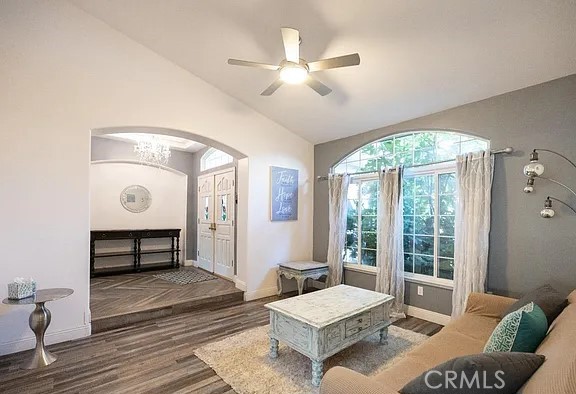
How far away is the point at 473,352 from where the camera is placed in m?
→ 2.05

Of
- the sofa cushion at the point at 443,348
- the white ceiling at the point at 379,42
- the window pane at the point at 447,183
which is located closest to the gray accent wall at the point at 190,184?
the white ceiling at the point at 379,42

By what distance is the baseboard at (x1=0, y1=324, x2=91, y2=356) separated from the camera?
288 cm

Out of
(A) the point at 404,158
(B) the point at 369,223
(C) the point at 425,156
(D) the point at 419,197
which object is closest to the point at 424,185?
(D) the point at 419,197

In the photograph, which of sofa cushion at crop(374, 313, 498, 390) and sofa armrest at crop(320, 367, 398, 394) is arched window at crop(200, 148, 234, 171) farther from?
sofa armrest at crop(320, 367, 398, 394)

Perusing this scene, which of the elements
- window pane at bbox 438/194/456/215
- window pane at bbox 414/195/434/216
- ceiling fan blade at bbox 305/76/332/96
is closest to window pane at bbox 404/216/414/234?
window pane at bbox 414/195/434/216

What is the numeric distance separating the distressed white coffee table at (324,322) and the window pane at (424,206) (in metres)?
1.47

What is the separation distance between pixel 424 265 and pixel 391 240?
0.55m

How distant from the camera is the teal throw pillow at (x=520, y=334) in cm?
154

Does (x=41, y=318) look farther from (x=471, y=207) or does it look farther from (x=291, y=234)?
(x=471, y=207)

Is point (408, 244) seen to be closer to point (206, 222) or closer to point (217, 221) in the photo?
point (217, 221)

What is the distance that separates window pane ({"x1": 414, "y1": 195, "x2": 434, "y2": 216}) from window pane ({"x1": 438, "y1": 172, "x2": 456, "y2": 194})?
174mm

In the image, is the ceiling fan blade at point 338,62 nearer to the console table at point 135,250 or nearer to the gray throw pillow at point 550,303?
the gray throw pillow at point 550,303

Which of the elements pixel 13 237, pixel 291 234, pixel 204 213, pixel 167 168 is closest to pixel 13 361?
pixel 13 237

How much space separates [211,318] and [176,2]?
3857 millimetres
